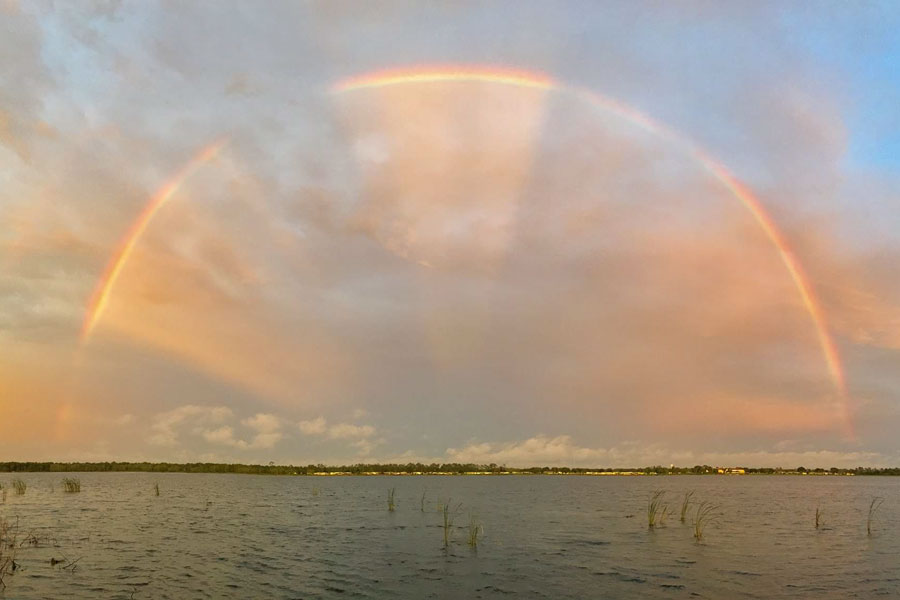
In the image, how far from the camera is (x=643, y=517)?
61.2 metres

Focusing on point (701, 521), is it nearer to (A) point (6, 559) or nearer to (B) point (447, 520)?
(B) point (447, 520)

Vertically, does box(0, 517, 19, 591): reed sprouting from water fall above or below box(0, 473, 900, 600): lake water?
above

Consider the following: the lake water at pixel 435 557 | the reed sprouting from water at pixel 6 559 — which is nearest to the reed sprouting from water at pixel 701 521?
the lake water at pixel 435 557

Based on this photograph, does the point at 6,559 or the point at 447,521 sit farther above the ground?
the point at 6,559

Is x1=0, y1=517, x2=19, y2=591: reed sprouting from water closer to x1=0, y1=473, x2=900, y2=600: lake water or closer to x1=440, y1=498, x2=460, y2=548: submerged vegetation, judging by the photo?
x1=0, y1=473, x2=900, y2=600: lake water

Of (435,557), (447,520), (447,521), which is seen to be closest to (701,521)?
(447,520)

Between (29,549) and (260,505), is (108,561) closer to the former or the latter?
(29,549)

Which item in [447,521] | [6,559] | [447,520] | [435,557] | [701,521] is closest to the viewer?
[6,559]

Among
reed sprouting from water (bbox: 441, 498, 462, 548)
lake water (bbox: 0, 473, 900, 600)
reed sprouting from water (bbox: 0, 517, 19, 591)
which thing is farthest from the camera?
reed sprouting from water (bbox: 441, 498, 462, 548)

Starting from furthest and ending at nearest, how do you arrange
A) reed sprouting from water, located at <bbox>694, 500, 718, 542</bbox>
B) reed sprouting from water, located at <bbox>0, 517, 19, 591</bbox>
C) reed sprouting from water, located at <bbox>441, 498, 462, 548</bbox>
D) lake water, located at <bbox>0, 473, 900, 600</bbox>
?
reed sprouting from water, located at <bbox>694, 500, 718, 542</bbox> → reed sprouting from water, located at <bbox>441, 498, 462, 548</bbox> → lake water, located at <bbox>0, 473, 900, 600</bbox> → reed sprouting from water, located at <bbox>0, 517, 19, 591</bbox>

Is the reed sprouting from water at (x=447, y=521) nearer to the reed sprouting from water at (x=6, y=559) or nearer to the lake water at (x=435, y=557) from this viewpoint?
the lake water at (x=435, y=557)

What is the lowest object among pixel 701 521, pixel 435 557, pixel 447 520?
pixel 701 521

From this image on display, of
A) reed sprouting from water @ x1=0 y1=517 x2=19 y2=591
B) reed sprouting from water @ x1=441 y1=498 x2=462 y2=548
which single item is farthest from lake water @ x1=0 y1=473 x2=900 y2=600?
reed sprouting from water @ x1=441 y1=498 x2=462 y2=548

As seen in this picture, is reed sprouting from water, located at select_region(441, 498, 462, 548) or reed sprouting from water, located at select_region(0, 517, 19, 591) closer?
reed sprouting from water, located at select_region(0, 517, 19, 591)
